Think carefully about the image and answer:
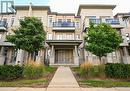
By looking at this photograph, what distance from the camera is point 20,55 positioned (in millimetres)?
25203

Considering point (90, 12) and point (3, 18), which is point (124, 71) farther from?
point (3, 18)

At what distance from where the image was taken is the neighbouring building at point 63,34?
24422mm

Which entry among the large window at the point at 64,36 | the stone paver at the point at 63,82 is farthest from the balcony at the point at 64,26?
the stone paver at the point at 63,82

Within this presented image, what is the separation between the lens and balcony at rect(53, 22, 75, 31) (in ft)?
87.2

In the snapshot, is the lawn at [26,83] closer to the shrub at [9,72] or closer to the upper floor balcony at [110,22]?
the shrub at [9,72]

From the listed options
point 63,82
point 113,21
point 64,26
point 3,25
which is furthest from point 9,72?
point 113,21

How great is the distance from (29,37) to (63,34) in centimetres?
952

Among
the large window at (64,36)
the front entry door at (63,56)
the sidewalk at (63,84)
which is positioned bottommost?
the sidewalk at (63,84)

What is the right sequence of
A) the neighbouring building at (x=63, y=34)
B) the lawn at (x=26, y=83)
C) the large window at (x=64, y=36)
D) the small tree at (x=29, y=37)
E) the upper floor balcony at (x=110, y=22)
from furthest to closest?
the large window at (x=64, y=36), the upper floor balcony at (x=110, y=22), the neighbouring building at (x=63, y=34), the small tree at (x=29, y=37), the lawn at (x=26, y=83)

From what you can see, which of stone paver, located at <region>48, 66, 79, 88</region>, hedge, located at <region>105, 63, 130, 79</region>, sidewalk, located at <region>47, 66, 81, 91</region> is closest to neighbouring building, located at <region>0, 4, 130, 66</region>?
hedge, located at <region>105, 63, 130, 79</region>

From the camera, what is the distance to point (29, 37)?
61.9ft

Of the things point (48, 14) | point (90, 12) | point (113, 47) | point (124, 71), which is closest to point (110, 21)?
point (90, 12)

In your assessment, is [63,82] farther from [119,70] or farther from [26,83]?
[119,70]

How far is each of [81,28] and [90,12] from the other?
3.51 meters
